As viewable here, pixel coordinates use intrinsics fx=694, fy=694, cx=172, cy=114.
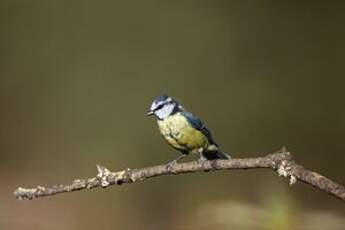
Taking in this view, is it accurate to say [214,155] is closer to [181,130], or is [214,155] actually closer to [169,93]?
[181,130]

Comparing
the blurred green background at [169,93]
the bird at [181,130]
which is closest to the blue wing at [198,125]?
the bird at [181,130]

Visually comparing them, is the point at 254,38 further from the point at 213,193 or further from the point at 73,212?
the point at 73,212

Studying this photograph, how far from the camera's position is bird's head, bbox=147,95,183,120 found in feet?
1.95

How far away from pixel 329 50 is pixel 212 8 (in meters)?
0.25

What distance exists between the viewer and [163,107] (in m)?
0.61

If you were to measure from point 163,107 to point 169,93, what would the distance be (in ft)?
2.51

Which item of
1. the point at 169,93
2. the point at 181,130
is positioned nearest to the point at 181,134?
the point at 181,130

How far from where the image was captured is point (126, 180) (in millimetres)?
554

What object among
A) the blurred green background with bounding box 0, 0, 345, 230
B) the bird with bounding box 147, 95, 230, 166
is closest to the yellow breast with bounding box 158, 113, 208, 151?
the bird with bounding box 147, 95, 230, 166

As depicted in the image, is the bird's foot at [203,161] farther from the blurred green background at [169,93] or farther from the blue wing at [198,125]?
the blurred green background at [169,93]

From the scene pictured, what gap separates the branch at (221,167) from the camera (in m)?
0.49

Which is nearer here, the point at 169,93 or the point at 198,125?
the point at 198,125

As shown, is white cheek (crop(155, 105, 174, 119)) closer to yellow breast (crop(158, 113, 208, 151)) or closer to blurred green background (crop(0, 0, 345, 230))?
yellow breast (crop(158, 113, 208, 151))

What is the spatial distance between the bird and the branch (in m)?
0.06
